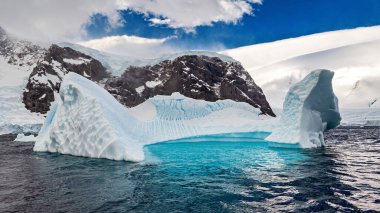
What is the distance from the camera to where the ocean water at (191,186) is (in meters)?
7.29

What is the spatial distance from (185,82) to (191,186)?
107m

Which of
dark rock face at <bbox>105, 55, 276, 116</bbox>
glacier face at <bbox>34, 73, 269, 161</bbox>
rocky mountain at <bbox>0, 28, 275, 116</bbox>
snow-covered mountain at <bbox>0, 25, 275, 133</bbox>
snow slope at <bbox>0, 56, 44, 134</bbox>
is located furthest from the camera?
dark rock face at <bbox>105, 55, 276, 116</bbox>

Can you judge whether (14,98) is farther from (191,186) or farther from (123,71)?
(191,186)

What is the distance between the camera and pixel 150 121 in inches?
1008

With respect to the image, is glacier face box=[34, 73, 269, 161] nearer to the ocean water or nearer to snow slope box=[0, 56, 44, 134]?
the ocean water

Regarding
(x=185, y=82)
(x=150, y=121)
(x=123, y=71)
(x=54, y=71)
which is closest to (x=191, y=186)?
(x=150, y=121)

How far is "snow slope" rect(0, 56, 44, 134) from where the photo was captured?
7506cm

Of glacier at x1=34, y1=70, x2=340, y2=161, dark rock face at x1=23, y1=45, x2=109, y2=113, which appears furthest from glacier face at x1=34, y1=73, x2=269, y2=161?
dark rock face at x1=23, y1=45, x2=109, y2=113

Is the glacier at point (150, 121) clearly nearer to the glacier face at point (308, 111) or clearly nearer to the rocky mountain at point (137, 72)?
the glacier face at point (308, 111)

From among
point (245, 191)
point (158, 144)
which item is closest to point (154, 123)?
point (158, 144)

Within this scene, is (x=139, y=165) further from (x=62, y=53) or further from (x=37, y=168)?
(x=62, y=53)

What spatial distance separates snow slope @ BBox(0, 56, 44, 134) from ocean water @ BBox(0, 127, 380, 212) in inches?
2100

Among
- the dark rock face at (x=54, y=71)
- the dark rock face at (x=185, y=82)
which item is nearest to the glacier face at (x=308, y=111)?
the dark rock face at (x=185, y=82)

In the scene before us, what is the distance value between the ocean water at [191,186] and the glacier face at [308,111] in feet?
16.6
